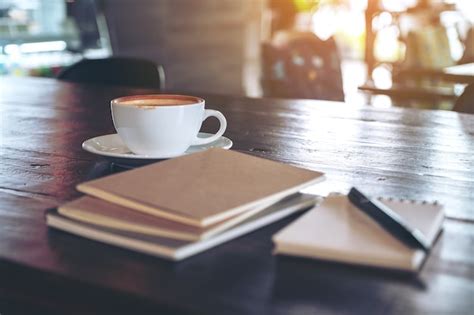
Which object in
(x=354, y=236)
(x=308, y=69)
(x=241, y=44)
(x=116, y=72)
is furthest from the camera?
(x=241, y=44)

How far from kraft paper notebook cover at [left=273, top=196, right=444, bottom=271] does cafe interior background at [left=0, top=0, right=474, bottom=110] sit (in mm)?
1885

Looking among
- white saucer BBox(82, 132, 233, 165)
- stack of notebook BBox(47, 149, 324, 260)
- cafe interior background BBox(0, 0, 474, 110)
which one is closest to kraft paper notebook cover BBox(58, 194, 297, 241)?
stack of notebook BBox(47, 149, 324, 260)

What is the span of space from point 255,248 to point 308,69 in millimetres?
2591

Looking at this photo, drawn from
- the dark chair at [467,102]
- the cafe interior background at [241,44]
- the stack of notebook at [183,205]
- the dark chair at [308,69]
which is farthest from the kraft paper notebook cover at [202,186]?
the dark chair at [308,69]

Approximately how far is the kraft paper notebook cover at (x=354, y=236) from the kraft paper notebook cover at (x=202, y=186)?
0.18 ft

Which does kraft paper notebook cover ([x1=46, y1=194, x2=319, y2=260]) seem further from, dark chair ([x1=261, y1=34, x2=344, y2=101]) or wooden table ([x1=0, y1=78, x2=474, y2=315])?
dark chair ([x1=261, y1=34, x2=344, y2=101])

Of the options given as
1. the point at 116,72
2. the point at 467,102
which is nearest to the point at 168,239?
the point at 467,102

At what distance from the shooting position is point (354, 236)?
582 millimetres

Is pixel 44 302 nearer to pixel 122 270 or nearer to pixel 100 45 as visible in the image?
pixel 122 270

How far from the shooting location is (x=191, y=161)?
2.49 ft

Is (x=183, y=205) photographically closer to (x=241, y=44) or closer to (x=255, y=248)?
(x=255, y=248)

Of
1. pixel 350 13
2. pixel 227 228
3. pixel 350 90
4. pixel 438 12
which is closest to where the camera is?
pixel 227 228

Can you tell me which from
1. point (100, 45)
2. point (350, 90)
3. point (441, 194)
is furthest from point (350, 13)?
point (441, 194)

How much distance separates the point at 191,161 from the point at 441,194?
295 mm
